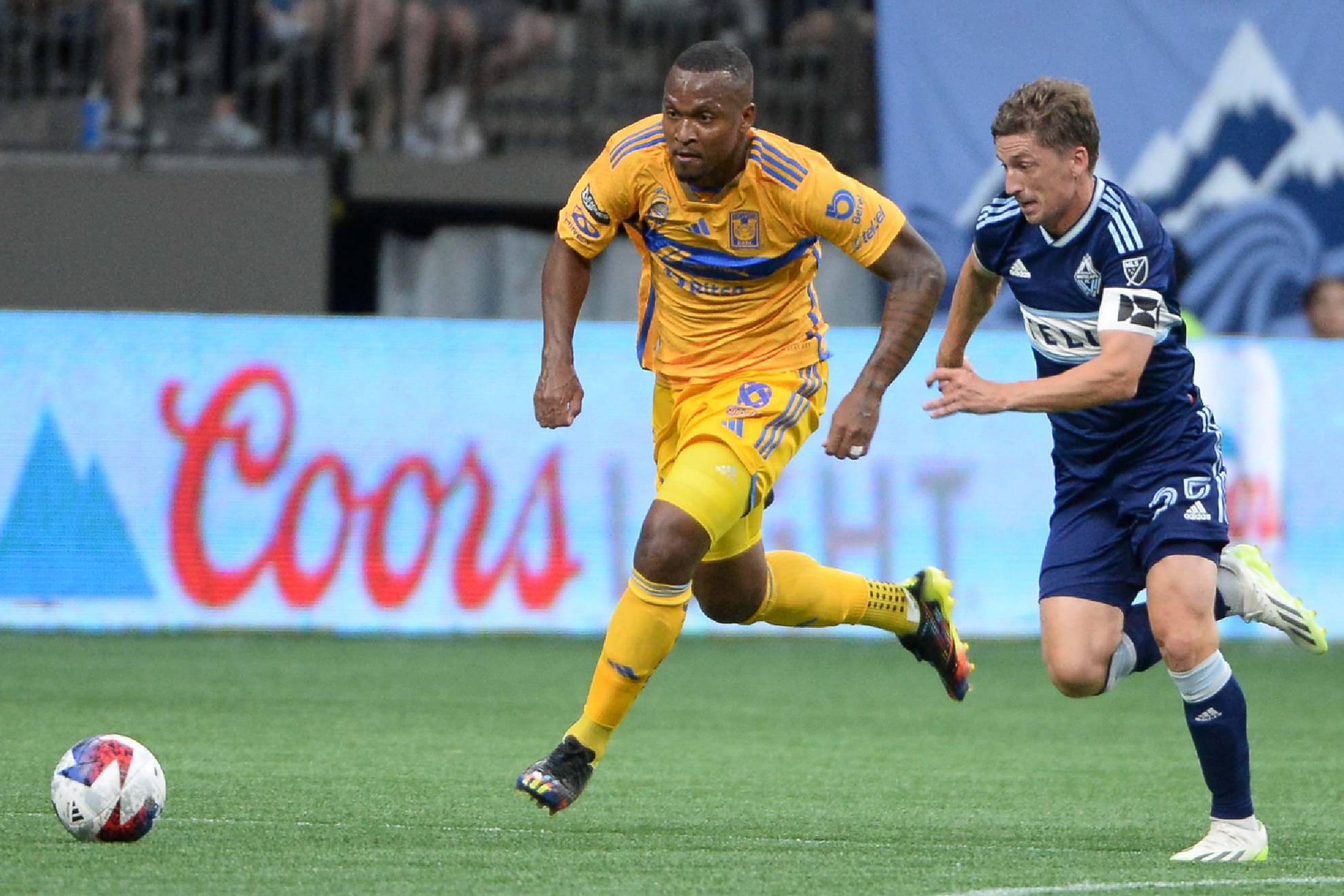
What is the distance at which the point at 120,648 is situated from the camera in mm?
10508

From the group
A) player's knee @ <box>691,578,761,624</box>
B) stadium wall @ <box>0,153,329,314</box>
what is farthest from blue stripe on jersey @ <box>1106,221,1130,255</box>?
stadium wall @ <box>0,153,329,314</box>

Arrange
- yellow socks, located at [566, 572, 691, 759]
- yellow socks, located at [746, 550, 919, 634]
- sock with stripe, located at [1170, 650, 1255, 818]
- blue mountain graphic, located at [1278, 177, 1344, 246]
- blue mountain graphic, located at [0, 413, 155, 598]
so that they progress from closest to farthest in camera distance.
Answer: sock with stripe, located at [1170, 650, 1255, 818], yellow socks, located at [566, 572, 691, 759], yellow socks, located at [746, 550, 919, 634], blue mountain graphic, located at [0, 413, 155, 598], blue mountain graphic, located at [1278, 177, 1344, 246]

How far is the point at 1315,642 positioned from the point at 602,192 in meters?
2.38

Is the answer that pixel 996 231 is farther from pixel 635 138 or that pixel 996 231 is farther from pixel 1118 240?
pixel 635 138

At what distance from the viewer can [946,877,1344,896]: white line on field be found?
4551 millimetres

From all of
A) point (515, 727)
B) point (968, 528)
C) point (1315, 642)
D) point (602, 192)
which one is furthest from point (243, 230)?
point (1315, 642)

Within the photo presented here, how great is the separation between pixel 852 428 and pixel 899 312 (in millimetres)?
488

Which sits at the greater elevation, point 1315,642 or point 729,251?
point 729,251

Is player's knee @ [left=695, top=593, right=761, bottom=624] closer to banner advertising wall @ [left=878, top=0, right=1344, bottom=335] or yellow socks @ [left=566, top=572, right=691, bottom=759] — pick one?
yellow socks @ [left=566, top=572, right=691, bottom=759]

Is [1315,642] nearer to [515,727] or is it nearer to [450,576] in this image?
[515,727]

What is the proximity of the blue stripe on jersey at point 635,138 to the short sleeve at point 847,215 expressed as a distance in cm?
46

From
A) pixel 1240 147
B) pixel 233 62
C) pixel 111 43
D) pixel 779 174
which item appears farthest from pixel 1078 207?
pixel 233 62

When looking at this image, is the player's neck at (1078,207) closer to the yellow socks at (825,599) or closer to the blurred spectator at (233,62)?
the yellow socks at (825,599)

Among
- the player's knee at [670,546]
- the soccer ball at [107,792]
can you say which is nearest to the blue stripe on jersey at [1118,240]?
the player's knee at [670,546]
